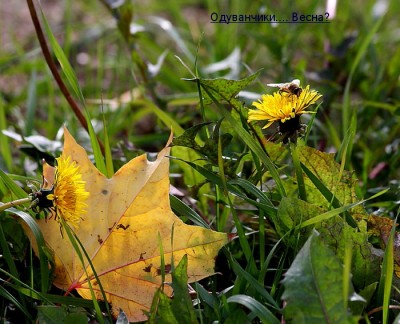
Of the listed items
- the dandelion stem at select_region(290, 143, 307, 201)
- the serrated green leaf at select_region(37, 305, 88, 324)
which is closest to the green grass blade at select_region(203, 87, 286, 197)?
the dandelion stem at select_region(290, 143, 307, 201)

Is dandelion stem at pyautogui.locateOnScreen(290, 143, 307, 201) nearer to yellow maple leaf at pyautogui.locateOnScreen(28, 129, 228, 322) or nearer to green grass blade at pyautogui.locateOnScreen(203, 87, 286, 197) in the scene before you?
green grass blade at pyautogui.locateOnScreen(203, 87, 286, 197)

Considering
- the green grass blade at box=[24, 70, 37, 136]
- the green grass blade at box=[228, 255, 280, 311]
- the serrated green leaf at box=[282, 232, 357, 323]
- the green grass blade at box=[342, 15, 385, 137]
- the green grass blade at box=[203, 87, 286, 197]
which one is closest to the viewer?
the serrated green leaf at box=[282, 232, 357, 323]

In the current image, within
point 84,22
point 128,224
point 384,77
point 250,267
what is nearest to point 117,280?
A: point 128,224

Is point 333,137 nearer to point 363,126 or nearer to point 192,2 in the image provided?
point 363,126

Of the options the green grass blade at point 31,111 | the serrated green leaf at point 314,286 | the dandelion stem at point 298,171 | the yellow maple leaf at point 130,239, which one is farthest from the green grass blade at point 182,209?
the green grass blade at point 31,111

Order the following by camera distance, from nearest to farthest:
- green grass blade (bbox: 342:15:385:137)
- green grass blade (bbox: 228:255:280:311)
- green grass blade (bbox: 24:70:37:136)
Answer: green grass blade (bbox: 228:255:280:311) < green grass blade (bbox: 342:15:385:137) < green grass blade (bbox: 24:70:37:136)

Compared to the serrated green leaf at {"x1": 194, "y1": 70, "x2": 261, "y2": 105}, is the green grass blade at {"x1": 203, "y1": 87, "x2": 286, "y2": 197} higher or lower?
lower

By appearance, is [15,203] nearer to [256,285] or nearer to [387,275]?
[256,285]
